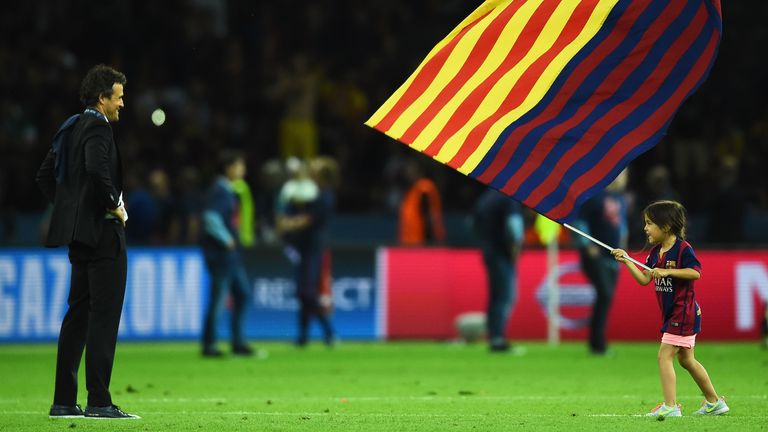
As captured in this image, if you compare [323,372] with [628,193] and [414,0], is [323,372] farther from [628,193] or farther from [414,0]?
[414,0]

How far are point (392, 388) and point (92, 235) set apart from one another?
4.20 m

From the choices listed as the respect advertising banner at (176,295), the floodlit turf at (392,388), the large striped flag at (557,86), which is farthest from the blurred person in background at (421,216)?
the large striped flag at (557,86)

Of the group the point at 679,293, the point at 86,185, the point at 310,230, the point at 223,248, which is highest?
Result: the point at 310,230

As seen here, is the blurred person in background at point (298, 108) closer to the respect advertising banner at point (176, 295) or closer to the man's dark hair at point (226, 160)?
the respect advertising banner at point (176, 295)

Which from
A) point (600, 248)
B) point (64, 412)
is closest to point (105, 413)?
point (64, 412)

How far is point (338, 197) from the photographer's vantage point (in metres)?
25.5

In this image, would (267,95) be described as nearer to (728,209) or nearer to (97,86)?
(728,209)

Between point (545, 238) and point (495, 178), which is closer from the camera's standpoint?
point (495, 178)

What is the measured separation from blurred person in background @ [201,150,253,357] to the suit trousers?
6488mm

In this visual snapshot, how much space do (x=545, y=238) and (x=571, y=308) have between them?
3.41ft

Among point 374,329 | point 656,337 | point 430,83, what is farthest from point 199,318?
point 430,83

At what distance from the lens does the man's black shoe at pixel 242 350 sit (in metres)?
17.1

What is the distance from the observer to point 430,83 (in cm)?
1005

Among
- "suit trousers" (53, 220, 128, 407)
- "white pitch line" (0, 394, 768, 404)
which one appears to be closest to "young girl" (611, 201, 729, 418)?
"white pitch line" (0, 394, 768, 404)
